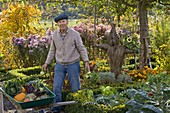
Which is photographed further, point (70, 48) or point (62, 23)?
point (70, 48)

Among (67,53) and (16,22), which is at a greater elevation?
(16,22)

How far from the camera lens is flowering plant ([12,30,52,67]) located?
38.7ft

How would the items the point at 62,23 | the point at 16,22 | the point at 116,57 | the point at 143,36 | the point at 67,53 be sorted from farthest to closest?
1. the point at 16,22
2. the point at 143,36
3. the point at 116,57
4. the point at 67,53
5. the point at 62,23

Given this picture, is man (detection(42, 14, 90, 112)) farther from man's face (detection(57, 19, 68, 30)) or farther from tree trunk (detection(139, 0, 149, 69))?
tree trunk (detection(139, 0, 149, 69))

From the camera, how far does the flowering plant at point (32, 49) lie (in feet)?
38.7

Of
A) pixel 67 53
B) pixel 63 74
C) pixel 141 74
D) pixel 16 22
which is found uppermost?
pixel 16 22

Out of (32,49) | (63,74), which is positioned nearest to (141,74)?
(63,74)

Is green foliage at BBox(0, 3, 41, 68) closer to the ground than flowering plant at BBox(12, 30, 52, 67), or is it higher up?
higher up

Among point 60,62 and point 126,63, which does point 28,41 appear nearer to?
point 126,63

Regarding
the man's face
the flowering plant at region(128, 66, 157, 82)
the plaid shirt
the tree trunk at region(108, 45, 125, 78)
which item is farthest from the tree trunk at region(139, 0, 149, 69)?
the man's face

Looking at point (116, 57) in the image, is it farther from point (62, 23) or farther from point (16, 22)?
point (16, 22)

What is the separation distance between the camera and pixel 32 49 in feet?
40.5

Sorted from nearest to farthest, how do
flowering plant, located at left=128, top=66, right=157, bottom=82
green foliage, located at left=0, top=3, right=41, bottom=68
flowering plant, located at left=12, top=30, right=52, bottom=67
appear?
flowering plant, located at left=128, top=66, right=157, bottom=82, flowering plant, located at left=12, top=30, right=52, bottom=67, green foliage, located at left=0, top=3, right=41, bottom=68

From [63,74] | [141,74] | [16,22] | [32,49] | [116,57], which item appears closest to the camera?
[63,74]
